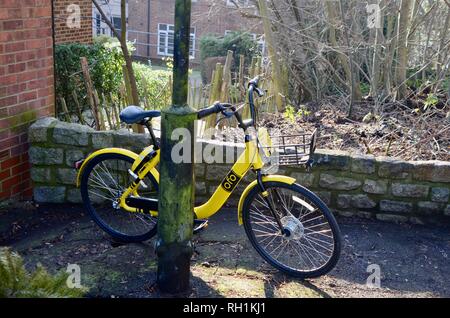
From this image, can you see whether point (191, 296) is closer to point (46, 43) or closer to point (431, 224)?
point (431, 224)

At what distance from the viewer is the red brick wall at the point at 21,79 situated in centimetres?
440

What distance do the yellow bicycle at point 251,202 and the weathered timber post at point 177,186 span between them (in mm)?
245

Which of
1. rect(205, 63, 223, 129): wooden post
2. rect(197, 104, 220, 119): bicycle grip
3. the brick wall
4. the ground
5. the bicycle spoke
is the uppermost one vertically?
the brick wall

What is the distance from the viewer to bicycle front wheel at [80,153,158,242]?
4.10 m

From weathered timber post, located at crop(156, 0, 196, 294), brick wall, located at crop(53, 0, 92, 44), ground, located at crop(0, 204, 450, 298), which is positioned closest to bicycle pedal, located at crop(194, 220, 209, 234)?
ground, located at crop(0, 204, 450, 298)

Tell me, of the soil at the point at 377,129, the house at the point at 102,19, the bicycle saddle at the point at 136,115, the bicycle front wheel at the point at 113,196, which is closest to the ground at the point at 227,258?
the bicycle front wheel at the point at 113,196

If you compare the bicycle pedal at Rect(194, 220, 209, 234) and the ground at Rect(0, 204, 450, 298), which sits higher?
the bicycle pedal at Rect(194, 220, 209, 234)

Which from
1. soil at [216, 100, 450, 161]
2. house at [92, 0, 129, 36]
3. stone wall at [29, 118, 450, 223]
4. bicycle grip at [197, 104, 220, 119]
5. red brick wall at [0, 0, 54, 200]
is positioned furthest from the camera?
house at [92, 0, 129, 36]

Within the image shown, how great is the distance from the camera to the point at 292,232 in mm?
3664

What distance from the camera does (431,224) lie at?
4609mm

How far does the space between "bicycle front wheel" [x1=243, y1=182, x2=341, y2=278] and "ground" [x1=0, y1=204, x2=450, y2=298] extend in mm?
116

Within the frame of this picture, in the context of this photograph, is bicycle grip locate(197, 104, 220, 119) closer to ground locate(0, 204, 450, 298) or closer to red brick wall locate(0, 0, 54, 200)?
ground locate(0, 204, 450, 298)

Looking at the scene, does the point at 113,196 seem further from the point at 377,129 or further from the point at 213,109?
the point at 377,129
